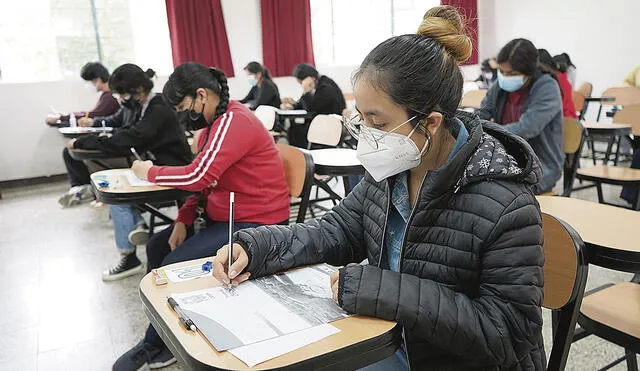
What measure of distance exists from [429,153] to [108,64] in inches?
227

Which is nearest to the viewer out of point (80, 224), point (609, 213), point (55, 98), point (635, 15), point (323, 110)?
point (609, 213)

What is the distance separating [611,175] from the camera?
10.5 feet

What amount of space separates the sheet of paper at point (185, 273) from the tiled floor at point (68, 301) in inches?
37.4

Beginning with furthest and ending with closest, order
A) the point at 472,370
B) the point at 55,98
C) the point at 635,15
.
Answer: the point at 635,15 < the point at 55,98 < the point at 472,370

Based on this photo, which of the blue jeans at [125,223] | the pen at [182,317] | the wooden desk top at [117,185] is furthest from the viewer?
the blue jeans at [125,223]

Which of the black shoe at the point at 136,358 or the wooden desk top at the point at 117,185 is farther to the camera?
the wooden desk top at the point at 117,185

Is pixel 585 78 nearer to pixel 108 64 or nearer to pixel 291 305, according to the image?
pixel 108 64

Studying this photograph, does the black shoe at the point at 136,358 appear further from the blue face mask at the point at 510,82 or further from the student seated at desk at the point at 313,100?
the student seated at desk at the point at 313,100

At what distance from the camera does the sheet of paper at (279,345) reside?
0.81m

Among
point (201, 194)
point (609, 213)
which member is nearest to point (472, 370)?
point (609, 213)

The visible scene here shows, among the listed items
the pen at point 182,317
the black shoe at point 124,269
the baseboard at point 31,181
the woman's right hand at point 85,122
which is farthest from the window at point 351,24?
the pen at point 182,317

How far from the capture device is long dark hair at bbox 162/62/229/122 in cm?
198

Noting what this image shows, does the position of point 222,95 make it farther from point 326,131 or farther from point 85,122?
point 85,122

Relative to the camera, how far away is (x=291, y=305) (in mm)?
989
